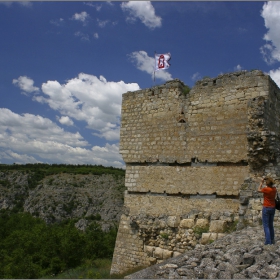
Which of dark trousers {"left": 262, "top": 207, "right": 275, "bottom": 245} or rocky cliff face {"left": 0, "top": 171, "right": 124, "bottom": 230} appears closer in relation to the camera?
dark trousers {"left": 262, "top": 207, "right": 275, "bottom": 245}

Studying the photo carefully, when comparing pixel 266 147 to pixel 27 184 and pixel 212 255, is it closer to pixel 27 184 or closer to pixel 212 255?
pixel 212 255

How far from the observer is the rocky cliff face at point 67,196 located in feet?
150

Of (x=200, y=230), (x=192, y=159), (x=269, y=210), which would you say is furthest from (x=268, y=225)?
(x=192, y=159)

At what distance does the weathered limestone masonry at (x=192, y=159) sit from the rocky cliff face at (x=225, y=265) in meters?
2.54

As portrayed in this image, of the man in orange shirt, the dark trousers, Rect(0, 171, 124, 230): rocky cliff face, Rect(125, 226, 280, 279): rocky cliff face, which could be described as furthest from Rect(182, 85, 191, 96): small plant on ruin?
Rect(0, 171, 124, 230): rocky cliff face

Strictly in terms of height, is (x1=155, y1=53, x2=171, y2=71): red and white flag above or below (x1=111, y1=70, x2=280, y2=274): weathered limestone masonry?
above

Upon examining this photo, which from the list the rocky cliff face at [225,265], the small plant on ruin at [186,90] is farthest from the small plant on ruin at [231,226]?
the small plant on ruin at [186,90]

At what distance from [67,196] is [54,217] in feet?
21.1

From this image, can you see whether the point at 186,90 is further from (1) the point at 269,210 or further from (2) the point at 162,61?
(1) the point at 269,210

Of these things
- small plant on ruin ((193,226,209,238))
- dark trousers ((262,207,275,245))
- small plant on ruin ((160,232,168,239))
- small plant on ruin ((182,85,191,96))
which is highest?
small plant on ruin ((182,85,191,96))

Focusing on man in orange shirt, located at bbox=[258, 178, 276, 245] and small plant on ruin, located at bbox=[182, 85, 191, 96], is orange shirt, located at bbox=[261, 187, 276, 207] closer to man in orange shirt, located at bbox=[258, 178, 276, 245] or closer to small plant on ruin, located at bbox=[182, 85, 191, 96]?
man in orange shirt, located at bbox=[258, 178, 276, 245]

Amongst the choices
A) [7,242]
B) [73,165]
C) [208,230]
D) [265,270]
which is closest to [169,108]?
[208,230]

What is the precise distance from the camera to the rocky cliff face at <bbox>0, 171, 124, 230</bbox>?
4578 centimetres

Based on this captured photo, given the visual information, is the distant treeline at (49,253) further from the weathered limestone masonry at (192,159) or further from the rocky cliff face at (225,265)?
the rocky cliff face at (225,265)
